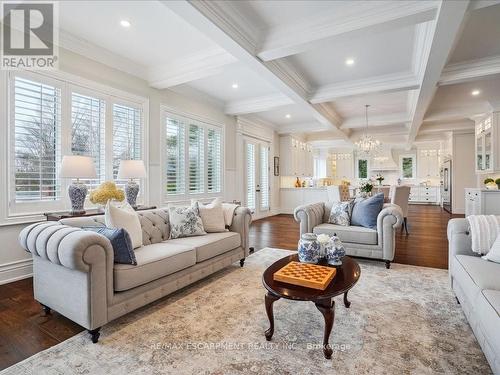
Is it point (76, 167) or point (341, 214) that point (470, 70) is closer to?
point (341, 214)

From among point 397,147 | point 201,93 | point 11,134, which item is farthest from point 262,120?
point 397,147

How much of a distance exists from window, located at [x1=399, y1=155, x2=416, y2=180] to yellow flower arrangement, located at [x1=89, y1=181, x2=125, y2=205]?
12.1m

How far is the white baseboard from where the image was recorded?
9.57ft

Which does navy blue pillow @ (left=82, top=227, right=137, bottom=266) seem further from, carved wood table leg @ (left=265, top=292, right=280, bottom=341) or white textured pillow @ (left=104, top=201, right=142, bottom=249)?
carved wood table leg @ (left=265, top=292, right=280, bottom=341)

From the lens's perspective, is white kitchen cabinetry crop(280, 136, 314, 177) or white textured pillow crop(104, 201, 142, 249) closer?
white textured pillow crop(104, 201, 142, 249)

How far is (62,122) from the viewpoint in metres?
3.31

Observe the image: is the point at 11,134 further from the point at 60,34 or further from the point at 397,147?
the point at 397,147

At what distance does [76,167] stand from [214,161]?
10.5ft

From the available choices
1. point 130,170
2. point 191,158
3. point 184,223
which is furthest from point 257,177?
point 184,223

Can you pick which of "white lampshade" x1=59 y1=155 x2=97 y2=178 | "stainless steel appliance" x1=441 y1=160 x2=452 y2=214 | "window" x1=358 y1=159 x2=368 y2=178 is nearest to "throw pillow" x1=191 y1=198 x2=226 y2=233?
"white lampshade" x1=59 y1=155 x2=97 y2=178

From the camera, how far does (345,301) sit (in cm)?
235

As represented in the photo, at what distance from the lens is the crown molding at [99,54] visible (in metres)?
3.25

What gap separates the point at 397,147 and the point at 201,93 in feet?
32.3

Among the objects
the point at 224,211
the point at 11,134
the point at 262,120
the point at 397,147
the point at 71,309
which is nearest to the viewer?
the point at 71,309
